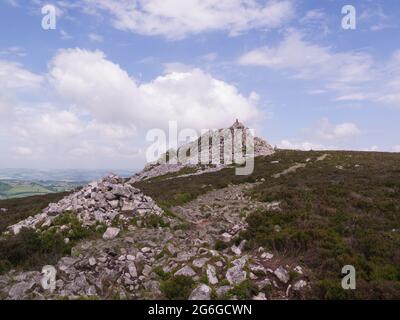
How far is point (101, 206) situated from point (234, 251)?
802 cm

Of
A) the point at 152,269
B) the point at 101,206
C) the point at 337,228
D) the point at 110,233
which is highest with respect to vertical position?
the point at 101,206

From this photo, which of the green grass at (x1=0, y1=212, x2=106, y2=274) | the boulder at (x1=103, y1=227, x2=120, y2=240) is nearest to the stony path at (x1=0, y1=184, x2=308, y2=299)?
the boulder at (x1=103, y1=227, x2=120, y2=240)

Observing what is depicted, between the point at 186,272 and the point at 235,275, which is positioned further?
the point at 186,272

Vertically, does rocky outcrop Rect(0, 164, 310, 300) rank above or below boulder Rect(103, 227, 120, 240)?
below

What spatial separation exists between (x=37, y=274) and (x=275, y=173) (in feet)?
96.2

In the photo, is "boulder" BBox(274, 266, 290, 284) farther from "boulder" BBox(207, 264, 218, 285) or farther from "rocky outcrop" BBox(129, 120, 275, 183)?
"rocky outcrop" BBox(129, 120, 275, 183)

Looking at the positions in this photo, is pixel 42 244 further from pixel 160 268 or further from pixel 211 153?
pixel 211 153

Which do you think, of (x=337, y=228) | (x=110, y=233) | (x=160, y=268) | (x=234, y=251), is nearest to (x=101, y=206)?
(x=110, y=233)

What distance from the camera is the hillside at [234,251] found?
11289mm

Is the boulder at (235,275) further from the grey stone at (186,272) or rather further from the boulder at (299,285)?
the boulder at (299,285)

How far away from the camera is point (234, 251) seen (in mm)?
14742

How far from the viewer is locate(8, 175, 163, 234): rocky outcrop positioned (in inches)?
682

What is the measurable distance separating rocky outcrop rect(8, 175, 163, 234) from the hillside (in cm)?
67
